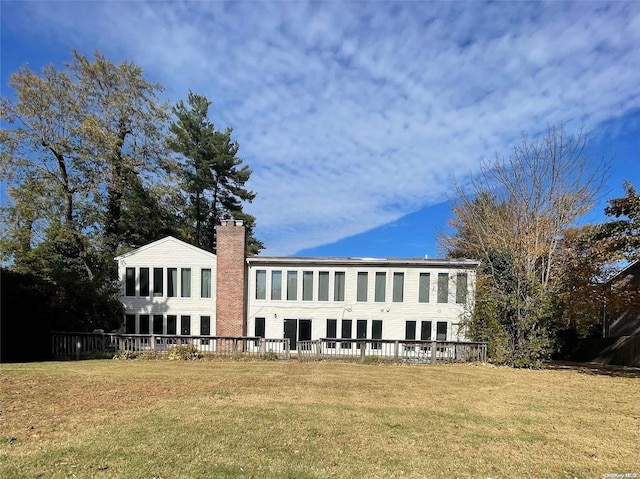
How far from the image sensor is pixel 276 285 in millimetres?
22562

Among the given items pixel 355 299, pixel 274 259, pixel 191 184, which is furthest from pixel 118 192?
pixel 355 299

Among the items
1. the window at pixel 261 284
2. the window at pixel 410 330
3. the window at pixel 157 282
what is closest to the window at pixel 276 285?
the window at pixel 261 284

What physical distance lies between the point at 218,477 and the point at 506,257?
17853 millimetres

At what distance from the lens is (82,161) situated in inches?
992

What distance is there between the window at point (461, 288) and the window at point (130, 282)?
18.5m

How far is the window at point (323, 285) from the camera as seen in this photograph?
22.4 meters

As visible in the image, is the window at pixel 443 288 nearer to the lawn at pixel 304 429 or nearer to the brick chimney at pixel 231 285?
the brick chimney at pixel 231 285

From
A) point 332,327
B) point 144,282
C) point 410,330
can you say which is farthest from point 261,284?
point 410,330

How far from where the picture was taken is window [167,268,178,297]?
22.6 meters

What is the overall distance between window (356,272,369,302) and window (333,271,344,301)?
0.97 meters

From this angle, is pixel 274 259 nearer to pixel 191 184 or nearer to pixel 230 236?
pixel 230 236

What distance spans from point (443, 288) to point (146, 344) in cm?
1549

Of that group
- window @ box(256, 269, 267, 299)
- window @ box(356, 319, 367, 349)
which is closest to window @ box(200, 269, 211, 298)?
window @ box(256, 269, 267, 299)

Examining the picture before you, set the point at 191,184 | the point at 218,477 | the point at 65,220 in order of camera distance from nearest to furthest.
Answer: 1. the point at 218,477
2. the point at 65,220
3. the point at 191,184
